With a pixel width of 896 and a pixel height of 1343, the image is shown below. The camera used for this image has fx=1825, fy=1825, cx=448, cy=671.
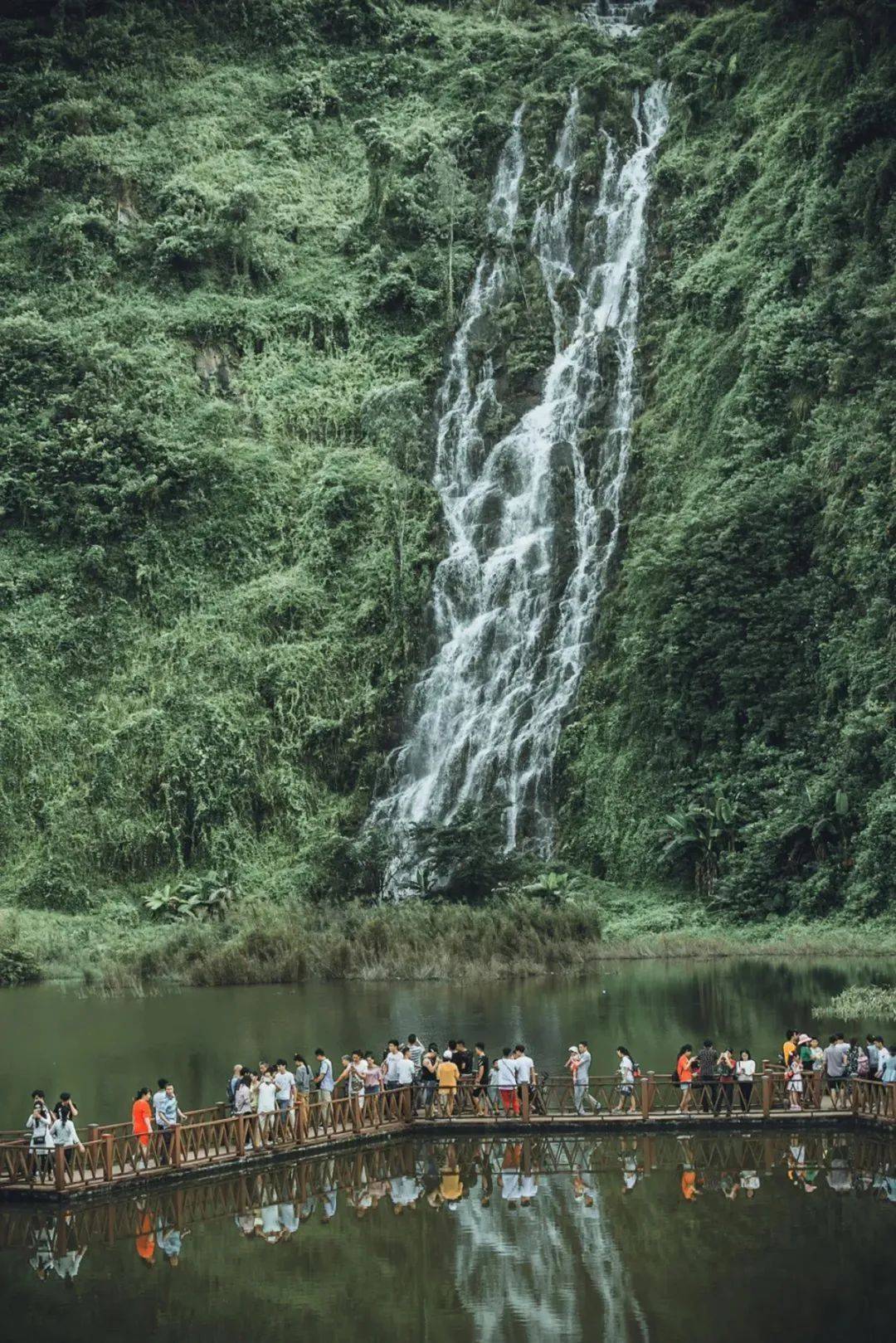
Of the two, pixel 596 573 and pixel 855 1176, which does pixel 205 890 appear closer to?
pixel 596 573

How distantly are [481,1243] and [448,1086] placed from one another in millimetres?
7294

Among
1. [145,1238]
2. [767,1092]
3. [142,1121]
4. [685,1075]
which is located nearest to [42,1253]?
[145,1238]

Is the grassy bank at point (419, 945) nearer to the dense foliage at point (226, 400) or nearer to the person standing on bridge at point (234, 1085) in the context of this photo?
the dense foliage at point (226, 400)

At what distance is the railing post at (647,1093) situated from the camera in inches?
1096

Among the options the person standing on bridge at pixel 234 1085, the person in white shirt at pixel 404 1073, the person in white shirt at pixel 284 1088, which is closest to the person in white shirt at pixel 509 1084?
the person in white shirt at pixel 404 1073

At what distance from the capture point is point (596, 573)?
59.2m

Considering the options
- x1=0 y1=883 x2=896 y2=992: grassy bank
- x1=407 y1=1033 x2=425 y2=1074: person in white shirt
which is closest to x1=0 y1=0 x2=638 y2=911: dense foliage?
x1=0 y1=883 x2=896 y2=992: grassy bank

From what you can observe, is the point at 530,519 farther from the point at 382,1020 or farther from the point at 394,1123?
the point at 394,1123

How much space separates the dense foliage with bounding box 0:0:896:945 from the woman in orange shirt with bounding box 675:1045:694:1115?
776 inches

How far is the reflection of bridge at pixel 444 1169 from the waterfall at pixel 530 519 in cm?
2680

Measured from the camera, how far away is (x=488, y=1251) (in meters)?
21.0

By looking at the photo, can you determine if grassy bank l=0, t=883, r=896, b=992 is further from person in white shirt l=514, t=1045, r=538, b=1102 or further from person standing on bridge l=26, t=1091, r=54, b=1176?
person standing on bridge l=26, t=1091, r=54, b=1176

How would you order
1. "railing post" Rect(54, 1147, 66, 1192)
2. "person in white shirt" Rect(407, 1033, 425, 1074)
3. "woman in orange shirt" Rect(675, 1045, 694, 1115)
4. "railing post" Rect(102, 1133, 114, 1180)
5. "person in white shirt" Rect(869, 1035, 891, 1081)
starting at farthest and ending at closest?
1. "person in white shirt" Rect(407, 1033, 425, 1074)
2. "woman in orange shirt" Rect(675, 1045, 694, 1115)
3. "person in white shirt" Rect(869, 1035, 891, 1081)
4. "railing post" Rect(102, 1133, 114, 1180)
5. "railing post" Rect(54, 1147, 66, 1192)

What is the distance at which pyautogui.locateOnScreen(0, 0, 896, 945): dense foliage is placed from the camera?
53.0m
